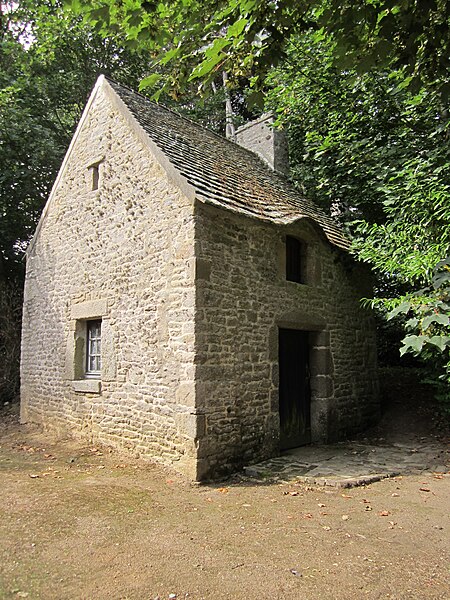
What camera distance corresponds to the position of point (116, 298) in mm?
7656

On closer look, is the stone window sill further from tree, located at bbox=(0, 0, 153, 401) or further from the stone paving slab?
tree, located at bbox=(0, 0, 153, 401)

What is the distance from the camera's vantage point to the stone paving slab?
6.19 meters

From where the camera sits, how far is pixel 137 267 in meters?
7.29

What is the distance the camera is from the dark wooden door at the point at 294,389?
7.98 meters

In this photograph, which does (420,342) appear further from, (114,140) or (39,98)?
(39,98)

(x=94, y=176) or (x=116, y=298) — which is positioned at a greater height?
(x=94, y=176)

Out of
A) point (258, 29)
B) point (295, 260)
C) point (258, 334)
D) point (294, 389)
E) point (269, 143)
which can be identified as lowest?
point (294, 389)

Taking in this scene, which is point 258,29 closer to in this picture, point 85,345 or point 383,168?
point 383,168

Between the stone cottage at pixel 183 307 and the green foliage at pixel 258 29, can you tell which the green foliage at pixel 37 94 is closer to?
the stone cottage at pixel 183 307

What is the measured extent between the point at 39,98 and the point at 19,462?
1228 centimetres

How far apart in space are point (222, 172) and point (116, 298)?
302 centimetres

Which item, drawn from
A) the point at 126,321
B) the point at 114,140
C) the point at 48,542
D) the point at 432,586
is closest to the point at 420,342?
the point at 432,586

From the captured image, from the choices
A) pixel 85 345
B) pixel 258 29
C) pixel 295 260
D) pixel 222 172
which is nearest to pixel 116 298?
pixel 85 345

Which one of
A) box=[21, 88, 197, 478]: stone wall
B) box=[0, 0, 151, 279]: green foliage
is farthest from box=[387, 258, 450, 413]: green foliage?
box=[0, 0, 151, 279]: green foliage
